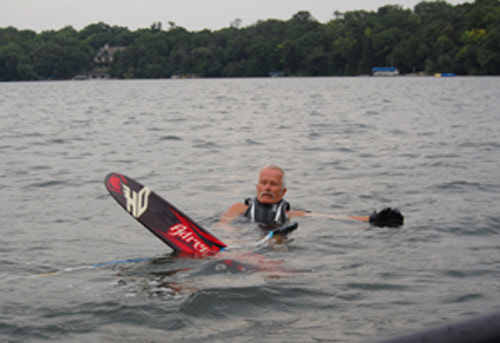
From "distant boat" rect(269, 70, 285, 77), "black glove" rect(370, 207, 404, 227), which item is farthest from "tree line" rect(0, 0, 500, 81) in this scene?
"black glove" rect(370, 207, 404, 227)

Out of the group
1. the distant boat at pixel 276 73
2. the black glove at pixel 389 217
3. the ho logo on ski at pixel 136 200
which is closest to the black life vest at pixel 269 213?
the black glove at pixel 389 217

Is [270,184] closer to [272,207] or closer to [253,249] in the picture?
[272,207]

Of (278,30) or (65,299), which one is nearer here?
(65,299)

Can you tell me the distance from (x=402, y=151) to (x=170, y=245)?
10719 millimetres

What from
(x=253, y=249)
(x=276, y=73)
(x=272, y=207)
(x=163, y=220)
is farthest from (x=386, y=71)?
(x=163, y=220)

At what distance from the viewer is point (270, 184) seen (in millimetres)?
7504

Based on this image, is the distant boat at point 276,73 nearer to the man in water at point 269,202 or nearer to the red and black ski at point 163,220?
the man in water at point 269,202

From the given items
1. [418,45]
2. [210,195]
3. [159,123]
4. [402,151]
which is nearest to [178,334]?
[210,195]

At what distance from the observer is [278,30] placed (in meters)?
190

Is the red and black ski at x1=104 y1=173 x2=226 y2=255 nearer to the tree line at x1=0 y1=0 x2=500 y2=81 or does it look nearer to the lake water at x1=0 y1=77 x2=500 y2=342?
the lake water at x1=0 y1=77 x2=500 y2=342

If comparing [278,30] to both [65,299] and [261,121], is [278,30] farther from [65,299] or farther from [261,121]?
[65,299]

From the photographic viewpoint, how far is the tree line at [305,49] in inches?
4525

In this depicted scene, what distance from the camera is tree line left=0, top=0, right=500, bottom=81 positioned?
11494 cm

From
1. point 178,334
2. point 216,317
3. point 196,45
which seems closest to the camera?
point 178,334
